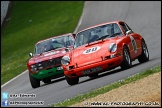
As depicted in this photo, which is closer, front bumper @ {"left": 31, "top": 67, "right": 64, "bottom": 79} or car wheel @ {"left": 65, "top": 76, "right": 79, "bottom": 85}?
car wheel @ {"left": 65, "top": 76, "right": 79, "bottom": 85}

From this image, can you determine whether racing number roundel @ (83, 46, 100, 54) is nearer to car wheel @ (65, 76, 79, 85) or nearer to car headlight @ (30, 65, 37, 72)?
car wheel @ (65, 76, 79, 85)

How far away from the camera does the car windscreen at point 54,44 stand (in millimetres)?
20584

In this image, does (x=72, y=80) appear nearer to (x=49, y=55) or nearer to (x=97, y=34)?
(x=97, y=34)

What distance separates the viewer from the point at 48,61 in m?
19.5

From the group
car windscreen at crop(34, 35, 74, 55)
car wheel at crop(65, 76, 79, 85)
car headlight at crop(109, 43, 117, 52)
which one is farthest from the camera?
car windscreen at crop(34, 35, 74, 55)

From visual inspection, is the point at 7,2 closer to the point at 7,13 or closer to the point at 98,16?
the point at 7,13

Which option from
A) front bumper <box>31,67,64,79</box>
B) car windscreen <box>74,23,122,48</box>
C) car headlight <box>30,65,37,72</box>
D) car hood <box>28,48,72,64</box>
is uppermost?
car windscreen <box>74,23,122,48</box>

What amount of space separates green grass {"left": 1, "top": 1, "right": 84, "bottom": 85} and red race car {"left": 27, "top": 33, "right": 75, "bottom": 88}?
813cm

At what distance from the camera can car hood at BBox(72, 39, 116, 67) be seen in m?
16.2

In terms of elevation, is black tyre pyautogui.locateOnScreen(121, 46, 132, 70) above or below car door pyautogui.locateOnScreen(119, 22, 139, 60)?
below

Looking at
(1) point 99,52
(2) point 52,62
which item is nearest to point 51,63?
(2) point 52,62

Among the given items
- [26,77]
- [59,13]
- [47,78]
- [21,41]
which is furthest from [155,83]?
[59,13]

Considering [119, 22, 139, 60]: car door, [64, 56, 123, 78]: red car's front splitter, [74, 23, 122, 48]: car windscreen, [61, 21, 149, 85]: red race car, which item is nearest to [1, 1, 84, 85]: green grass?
[119, 22, 139, 60]: car door

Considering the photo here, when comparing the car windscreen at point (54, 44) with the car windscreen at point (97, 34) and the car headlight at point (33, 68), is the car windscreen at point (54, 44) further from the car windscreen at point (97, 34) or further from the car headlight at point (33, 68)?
the car windscreen at point (97, 34)
